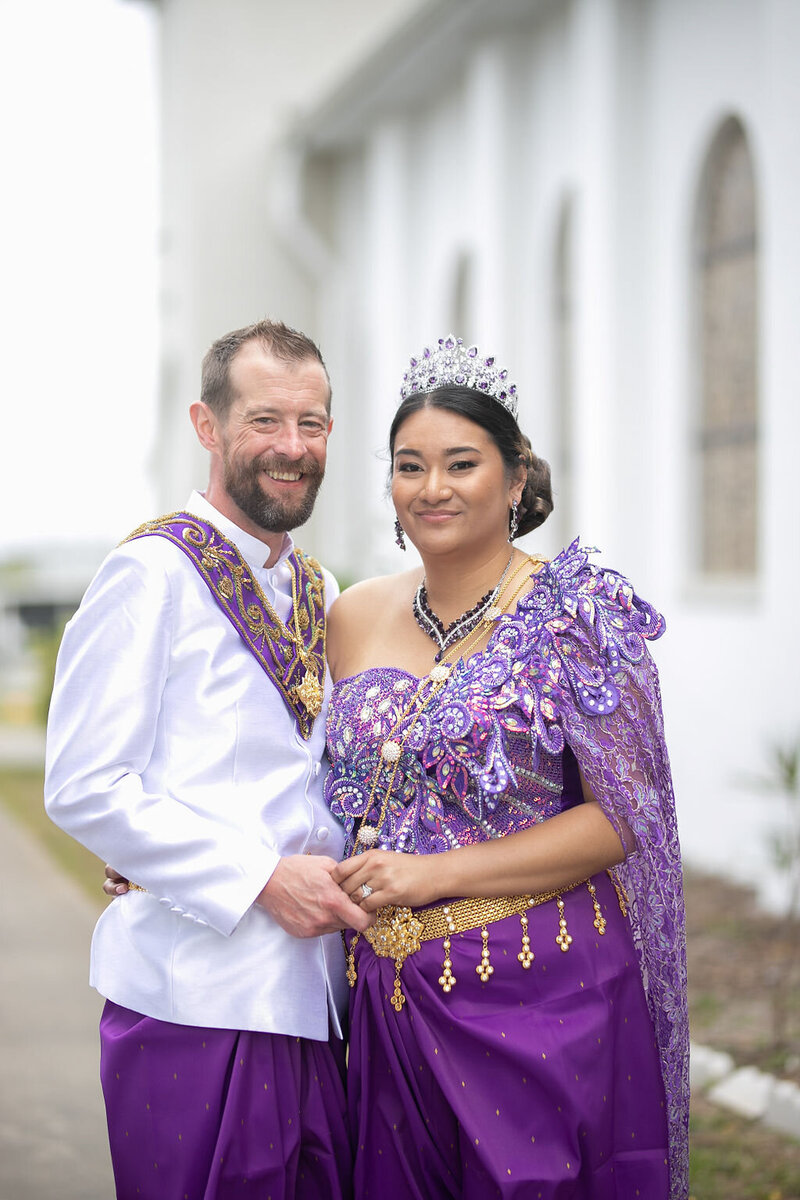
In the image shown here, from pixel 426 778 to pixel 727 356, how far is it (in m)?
5.42

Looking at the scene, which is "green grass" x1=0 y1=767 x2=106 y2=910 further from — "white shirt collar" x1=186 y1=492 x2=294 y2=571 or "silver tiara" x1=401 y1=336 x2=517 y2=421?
"silver tiara" x1=401 y1=336 x2=517 y2=421

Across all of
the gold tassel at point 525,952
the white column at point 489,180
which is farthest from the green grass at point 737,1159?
the white column at point 489,180

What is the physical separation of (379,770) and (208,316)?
11055 mm

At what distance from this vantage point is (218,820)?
261 cm

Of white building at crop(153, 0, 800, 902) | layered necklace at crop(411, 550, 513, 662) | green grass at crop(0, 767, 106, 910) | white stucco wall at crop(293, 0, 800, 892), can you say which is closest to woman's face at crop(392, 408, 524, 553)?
layered necklace at crop(411, 550, 513, 662)

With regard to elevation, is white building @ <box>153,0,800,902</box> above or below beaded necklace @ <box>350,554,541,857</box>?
above

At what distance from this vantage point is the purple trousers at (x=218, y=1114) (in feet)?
8.55

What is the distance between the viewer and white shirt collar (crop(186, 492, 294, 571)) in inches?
112

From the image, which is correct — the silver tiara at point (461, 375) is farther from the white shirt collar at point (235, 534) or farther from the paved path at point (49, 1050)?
the paved path at point (49, 1050)

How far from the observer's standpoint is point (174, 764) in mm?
2643

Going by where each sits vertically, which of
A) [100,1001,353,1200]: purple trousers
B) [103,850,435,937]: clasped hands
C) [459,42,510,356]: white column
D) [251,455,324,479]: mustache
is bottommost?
[100,1001,353,1200]: purple trousers

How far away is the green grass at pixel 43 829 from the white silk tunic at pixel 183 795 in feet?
18.9

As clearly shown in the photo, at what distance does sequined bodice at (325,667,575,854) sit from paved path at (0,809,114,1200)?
2.20 meters

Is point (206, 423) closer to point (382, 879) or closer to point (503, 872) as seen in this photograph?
point (382, 879)
